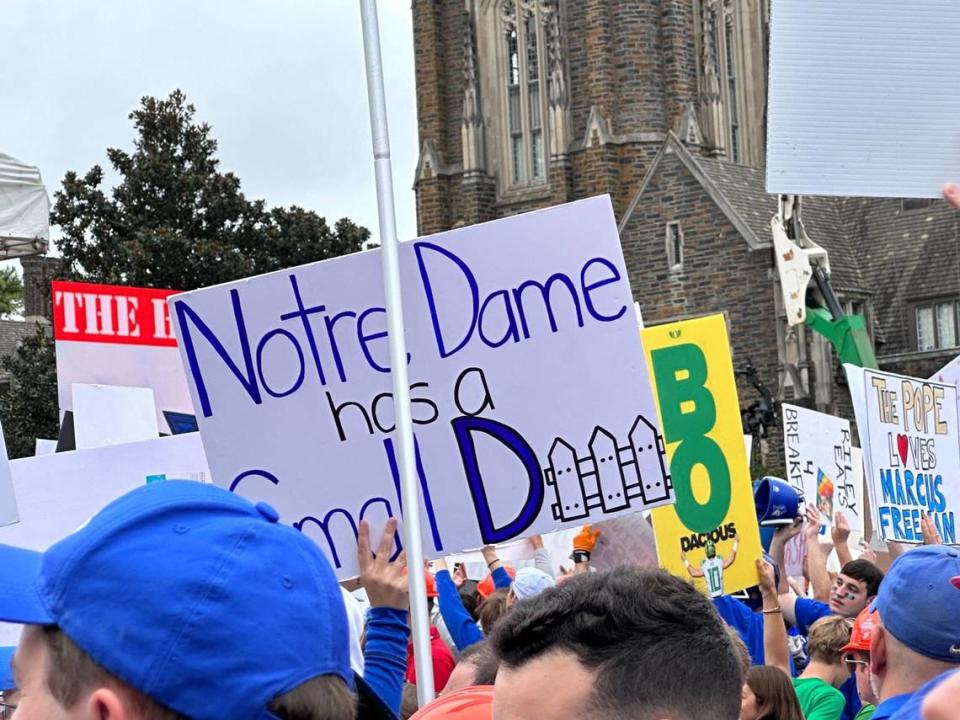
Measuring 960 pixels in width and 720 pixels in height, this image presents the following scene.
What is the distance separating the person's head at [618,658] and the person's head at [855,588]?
4299 mm

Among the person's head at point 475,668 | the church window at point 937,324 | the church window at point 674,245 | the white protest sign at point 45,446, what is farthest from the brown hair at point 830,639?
the church window at point 937,324

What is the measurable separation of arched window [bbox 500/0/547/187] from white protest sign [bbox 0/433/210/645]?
40.4m

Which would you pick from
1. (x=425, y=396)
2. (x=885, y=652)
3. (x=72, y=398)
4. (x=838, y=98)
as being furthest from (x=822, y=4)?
(x=72, y=398)

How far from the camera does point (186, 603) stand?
5.23ft

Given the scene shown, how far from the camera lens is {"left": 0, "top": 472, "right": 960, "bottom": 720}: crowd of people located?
158 cm

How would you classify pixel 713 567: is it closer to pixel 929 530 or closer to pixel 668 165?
pixel 929 530

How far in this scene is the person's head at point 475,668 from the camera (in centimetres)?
304

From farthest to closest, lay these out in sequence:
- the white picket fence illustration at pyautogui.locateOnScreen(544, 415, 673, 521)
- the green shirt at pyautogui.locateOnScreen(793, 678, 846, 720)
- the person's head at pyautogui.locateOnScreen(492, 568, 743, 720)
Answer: the green shirt at pyautogui.locateOnScreen(793, 678, 846, 720)
the white picket fence illustration at pyautogui.locateOnScreen(544, 415, 673, 521)
the person's head at pyautogui.locateOnScreen(492, 568, 743, 720)

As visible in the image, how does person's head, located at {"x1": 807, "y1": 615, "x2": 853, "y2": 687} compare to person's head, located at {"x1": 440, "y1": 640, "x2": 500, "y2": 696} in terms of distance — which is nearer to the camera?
person's head, located at {"x1": 440, "y1": 640, "x2": 500, "y2": 696}

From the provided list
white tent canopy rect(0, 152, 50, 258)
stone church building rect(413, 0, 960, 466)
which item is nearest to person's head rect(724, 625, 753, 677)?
white tent canopy rect(0, 152, 50, 258)

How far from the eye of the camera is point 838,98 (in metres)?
3.09

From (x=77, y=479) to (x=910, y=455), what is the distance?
4.14m

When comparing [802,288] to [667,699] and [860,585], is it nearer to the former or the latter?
[860,585]

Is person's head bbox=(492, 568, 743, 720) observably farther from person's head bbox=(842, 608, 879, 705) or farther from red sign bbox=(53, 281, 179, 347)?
red sign bbox=(53, 281, 179, 347)
